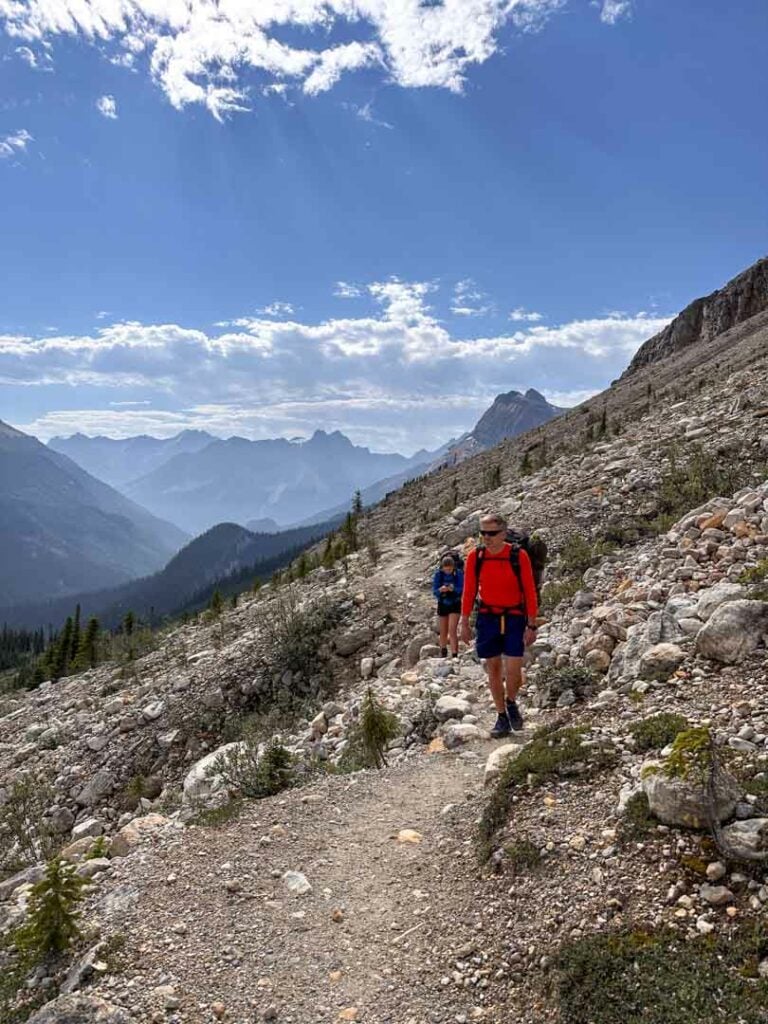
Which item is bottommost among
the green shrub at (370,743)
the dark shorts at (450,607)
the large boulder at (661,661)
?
the green shrub at (370,743)

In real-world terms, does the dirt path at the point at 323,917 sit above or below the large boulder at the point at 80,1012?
above

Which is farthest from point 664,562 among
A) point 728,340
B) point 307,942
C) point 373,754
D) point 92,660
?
point 728,340

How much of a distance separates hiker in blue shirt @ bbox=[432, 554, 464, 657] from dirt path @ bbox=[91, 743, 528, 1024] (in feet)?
18.0

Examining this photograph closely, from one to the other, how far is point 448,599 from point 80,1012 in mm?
9532

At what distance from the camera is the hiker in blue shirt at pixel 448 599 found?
13195 millimetres

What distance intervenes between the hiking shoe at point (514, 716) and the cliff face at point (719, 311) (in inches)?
2526

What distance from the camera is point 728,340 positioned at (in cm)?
4988

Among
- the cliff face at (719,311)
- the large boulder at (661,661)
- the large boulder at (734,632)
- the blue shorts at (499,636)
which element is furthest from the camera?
the cliff face at (719,311)

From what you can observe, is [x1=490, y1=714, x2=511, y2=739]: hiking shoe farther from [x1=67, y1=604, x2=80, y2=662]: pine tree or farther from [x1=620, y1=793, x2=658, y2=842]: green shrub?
[x1=67, y1=604, x2=80, y2=662]: pine tree

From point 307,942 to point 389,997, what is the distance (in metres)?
0.98

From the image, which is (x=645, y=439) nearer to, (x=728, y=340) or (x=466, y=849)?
(x=466, y=849)

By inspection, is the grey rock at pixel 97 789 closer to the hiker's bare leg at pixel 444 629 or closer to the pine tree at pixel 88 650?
the hiker's bare leg at pixel 444 629

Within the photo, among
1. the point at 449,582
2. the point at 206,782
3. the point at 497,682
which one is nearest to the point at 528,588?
the point at 497,682

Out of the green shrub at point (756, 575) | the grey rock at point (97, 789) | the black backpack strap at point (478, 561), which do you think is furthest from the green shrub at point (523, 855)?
the grey rock at point (97, 789)
